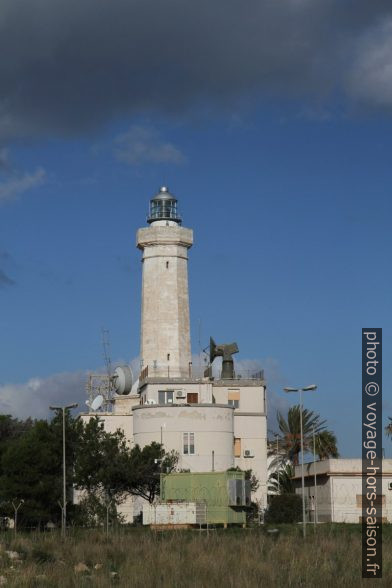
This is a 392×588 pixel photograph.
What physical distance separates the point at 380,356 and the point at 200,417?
166 ft

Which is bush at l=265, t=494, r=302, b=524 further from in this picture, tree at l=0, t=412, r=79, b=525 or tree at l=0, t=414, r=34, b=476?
tree at l=0, t=414, r=34, b=476

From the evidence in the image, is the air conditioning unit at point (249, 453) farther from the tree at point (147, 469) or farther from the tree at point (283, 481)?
the tree at point (283, 481)

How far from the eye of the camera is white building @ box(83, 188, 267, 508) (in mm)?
72688

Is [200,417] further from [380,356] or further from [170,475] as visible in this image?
[380,356]

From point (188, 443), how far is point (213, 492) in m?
12.8

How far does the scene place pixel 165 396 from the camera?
76.8 m

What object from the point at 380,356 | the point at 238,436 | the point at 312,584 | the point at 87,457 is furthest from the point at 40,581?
the point at 238,436

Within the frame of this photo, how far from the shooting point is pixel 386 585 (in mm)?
24297

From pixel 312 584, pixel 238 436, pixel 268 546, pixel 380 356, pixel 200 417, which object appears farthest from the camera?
pixel 238 436

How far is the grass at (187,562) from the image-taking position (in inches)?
1005

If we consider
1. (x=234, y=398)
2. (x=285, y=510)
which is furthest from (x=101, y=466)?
(x=234, y=398)

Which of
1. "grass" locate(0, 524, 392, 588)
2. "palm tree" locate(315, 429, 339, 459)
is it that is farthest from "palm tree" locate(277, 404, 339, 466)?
"grass" locate(0, 524, 392, 588)

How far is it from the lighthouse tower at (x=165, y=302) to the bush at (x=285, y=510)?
15.5 meters

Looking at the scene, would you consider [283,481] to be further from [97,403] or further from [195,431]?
[195,431]
